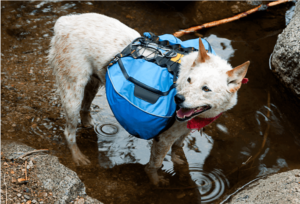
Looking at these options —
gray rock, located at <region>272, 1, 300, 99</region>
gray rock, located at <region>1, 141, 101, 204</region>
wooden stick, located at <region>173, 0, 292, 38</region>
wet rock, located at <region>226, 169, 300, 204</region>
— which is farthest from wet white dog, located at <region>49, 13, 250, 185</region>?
wooden stick, located at <region>173, 0, 292, 38</region>

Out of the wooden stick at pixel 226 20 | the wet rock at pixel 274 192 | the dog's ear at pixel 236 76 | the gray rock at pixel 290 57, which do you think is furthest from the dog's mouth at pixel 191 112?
the wooden stick at pixel 226 20

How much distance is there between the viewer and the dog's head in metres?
2.62

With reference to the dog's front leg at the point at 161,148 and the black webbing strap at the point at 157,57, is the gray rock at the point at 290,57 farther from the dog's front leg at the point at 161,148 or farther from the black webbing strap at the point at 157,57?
the dog's front leg at the point at 161,148

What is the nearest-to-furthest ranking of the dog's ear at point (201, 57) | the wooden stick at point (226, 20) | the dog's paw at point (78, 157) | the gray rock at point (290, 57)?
the dog's ear at point (201, 57) → the dog's paw at point (78, 157) → the gray rock at point (290, 57) → the wooden stick at point (226, 20)

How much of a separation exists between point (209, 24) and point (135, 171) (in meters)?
4.50

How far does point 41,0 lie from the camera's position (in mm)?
7438

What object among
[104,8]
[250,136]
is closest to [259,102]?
Answer: [250,136]

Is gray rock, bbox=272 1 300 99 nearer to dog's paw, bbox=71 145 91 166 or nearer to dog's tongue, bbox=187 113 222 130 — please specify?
dog's tongue, bbox=187 113 222 130

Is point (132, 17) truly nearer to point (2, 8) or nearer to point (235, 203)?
point (2, 8)

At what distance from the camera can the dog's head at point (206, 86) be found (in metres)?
2.62

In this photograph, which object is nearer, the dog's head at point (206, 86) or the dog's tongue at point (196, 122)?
the dog's head at point (206, 86)

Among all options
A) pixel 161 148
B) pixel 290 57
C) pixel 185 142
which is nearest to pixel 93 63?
pixel 161 148

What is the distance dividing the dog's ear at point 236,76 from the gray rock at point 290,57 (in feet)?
8.08

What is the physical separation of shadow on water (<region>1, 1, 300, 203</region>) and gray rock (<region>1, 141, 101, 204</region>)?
1.37 ft
